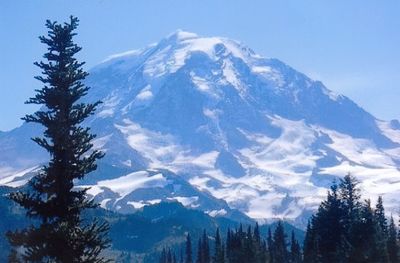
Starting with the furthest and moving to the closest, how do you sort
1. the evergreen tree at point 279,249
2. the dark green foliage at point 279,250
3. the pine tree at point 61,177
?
the evergreen tree at point 279,249 → the dark green foliage at point 279,250 → the pine tree at point 61,177

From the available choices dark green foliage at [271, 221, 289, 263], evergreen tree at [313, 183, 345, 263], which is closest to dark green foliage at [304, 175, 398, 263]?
evergreen tree at [313, 183, 345, 263]

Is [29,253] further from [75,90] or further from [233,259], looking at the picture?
[233,259]

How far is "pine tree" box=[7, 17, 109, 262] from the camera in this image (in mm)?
33281

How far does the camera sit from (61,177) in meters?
34.3

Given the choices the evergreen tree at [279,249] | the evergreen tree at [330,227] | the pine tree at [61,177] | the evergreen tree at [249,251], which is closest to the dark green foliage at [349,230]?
the evergreen tree at [330,227]

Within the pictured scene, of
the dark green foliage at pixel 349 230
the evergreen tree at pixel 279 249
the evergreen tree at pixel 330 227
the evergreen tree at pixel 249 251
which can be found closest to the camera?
the dark green foliage at pixel 349 230

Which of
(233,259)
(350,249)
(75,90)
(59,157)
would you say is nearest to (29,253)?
(59,157)

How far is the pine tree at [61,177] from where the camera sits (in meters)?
33.3

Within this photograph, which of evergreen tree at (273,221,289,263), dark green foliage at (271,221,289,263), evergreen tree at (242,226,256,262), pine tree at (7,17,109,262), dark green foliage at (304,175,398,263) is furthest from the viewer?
evergreen tree at (273,221,289,263)

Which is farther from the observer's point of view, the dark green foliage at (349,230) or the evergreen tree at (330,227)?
the evergreen tree at (330,227)

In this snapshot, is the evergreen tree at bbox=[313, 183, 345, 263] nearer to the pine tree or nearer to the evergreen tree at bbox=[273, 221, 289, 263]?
the pine tree

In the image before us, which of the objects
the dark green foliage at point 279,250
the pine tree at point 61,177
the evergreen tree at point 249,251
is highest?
the dark green foliage at point 279,250

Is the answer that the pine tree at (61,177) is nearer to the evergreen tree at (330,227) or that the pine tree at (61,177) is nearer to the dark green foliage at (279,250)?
the evergreen tree at (330,227)

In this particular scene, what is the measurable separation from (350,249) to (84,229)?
104 ft
